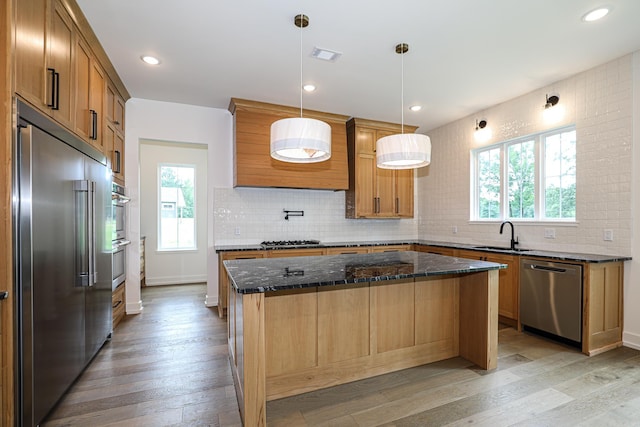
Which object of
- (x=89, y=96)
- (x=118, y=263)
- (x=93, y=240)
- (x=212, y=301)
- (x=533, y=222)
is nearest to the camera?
(x=93, y=240)

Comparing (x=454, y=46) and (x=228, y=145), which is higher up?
(x=454, y=46)

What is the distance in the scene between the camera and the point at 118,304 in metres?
3.68

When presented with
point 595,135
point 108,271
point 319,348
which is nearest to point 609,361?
point 595,135

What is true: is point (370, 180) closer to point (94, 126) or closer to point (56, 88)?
point (94, 126)

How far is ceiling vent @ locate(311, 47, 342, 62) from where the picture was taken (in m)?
2.88

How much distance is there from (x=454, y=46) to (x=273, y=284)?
2.63m

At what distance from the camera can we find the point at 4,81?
1.56 metres

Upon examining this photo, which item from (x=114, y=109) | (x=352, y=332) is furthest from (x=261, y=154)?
(x=352, y=332)

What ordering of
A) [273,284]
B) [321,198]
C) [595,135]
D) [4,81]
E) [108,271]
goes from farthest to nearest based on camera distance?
[321,198], [595,135], [108,271], [273,284], [4,81]

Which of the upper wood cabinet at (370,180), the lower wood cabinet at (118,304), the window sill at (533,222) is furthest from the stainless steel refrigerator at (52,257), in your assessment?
the window sill at (533,222)

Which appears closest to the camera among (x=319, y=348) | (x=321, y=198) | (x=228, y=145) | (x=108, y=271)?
(x=319, y=348)

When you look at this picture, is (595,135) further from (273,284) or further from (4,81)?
(4,81)

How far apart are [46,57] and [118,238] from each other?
2074 mm

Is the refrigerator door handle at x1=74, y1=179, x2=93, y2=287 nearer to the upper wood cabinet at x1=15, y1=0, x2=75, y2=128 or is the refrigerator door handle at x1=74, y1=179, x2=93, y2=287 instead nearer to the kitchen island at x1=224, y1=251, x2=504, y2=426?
the upper wood cabinet at x1=15, y1=0, x2=75, y2=128
